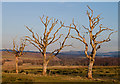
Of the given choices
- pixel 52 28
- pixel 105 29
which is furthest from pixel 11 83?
pixel 52 28

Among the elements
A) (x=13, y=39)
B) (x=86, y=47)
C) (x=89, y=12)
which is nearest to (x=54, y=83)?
(x=86, y=47)

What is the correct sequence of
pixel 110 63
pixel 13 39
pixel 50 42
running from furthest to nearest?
1. pixel 110 63
2. pixel 13 39
3. pixel 50 42

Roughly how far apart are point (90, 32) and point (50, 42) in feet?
32.4

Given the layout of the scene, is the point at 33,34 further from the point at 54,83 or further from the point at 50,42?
the point at 54,83

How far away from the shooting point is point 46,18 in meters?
38.4

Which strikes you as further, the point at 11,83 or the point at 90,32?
the point at 90,32

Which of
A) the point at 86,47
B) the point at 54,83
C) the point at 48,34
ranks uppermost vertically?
the point at 48,34

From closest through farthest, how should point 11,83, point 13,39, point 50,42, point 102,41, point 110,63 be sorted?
1. point 11,83
2. point 102,41
3. point 50,42
4. point 13,39
5. point 110,63

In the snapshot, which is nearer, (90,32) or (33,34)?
(90,32)

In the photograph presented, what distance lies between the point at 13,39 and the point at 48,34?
1694cm

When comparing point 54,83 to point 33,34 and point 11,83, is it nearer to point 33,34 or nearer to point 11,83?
point 11,83

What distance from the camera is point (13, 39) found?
164ft

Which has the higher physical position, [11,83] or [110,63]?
[11,83]

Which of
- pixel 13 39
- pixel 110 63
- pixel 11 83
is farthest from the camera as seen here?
pixel 110 63
